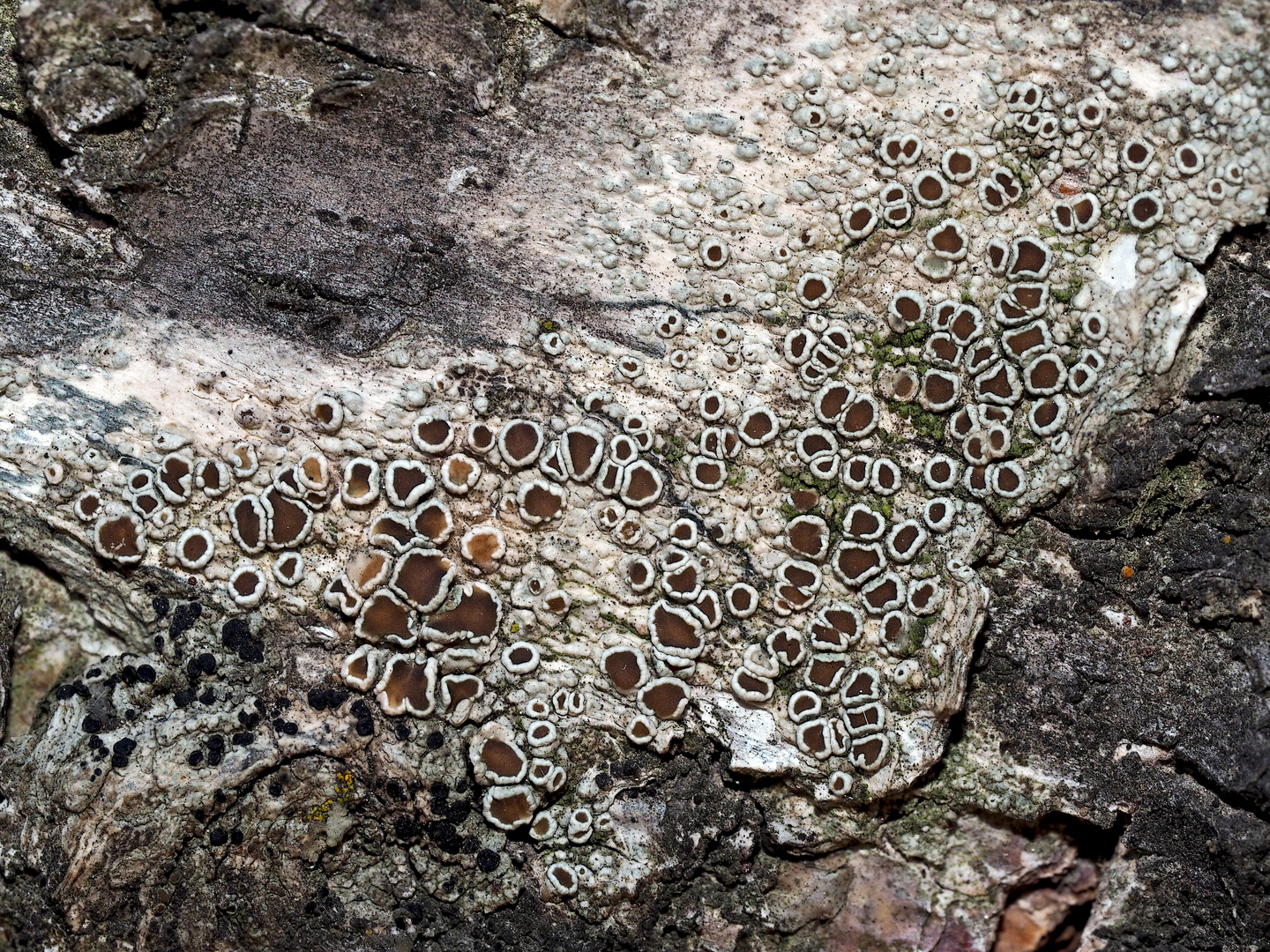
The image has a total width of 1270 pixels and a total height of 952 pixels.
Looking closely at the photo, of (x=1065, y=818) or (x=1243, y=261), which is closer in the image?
(x=1243, y=261)

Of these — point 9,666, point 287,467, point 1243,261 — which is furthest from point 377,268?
point 1243,261

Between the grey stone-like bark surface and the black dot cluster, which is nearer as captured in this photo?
the grey stone-like bark surface

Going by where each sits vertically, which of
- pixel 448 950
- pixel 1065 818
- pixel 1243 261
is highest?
pixel 1243 261

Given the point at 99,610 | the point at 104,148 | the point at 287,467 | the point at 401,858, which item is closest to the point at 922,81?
the point at 287,467

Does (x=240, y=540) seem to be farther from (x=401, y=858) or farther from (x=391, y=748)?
(x=401, y=858)

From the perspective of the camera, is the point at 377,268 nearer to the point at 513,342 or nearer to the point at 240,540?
the point at 513,342

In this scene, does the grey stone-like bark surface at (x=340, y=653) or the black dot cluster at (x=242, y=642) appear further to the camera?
the black dot cluster at (x=242, y=642)

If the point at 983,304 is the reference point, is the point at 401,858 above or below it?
below
